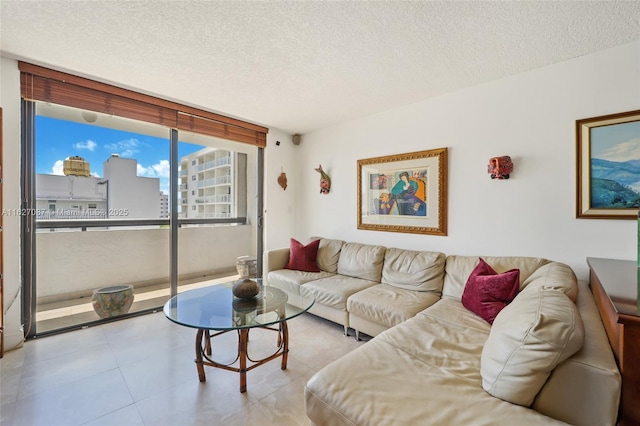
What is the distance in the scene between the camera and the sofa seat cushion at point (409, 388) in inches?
40.0

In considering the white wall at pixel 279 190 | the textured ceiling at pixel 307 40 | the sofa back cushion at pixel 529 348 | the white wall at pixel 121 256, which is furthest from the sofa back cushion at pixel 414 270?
the white wall at pixel 121 256

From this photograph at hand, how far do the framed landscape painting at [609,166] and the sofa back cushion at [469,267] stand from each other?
54 cm

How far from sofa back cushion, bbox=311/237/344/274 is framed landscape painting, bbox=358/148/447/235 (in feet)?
1.38

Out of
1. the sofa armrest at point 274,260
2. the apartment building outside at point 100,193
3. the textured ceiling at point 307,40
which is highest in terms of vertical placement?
the textured ceiling at point 307,40

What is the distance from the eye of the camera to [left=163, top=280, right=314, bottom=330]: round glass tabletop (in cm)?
175

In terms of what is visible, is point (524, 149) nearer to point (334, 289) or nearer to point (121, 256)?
point (334, 289)

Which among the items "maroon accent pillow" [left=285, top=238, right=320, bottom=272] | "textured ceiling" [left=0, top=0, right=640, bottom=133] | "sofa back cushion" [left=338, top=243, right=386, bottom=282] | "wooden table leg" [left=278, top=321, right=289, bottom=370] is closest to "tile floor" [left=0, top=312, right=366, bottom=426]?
"wooden table leg" [left=278, top=321, right=289, bottom=370]

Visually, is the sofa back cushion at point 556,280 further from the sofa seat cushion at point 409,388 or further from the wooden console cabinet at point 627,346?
the sofa seat cushion at point 409,388

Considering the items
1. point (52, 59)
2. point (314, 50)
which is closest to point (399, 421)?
point (314, 50)

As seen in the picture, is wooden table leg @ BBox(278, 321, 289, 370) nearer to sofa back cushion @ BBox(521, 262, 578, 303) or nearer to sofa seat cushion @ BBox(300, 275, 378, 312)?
sofa seat cushion @ BBox(300, 275, 378, 312)

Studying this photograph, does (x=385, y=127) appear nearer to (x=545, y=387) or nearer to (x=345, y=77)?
(x=345, y=77)

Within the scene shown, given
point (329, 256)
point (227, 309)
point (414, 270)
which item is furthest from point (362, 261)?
point (227, 309)

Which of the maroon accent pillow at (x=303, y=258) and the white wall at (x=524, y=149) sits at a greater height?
the white wall at (x=524, y=149)

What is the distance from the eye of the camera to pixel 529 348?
999 mm
